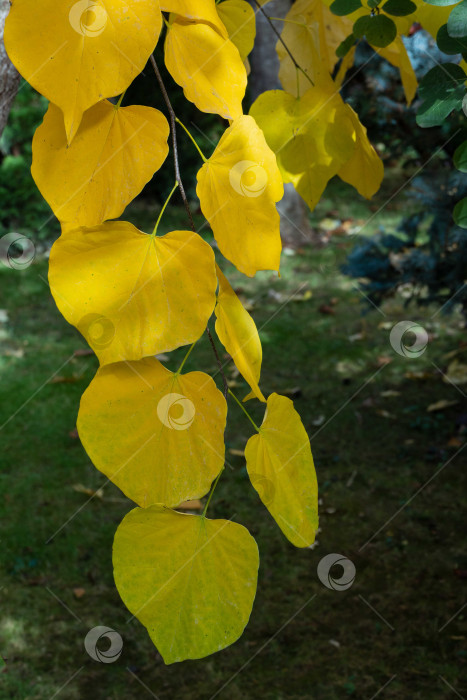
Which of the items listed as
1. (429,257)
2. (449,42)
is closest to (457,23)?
(449,42)

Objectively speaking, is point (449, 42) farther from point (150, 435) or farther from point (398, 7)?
point (150, 435)

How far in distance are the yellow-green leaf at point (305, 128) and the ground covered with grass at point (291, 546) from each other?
5.78 feet

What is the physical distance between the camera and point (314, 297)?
4.88 metres

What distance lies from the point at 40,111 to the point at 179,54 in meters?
5.72

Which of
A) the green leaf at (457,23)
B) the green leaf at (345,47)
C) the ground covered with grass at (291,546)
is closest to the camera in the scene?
the green leaf at (457,23)

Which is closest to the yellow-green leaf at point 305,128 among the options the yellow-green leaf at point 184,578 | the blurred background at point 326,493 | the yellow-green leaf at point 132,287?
the yellow-green leaf at point 132,287

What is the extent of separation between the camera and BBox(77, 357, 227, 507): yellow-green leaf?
1.65 feet

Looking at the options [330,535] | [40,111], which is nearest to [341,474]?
[330,535]

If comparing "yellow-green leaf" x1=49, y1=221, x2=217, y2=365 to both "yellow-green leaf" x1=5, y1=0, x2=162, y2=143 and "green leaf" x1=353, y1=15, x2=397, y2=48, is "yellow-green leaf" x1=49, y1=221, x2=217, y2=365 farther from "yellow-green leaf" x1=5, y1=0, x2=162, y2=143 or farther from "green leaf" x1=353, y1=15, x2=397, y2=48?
"green leaf" x1=353, y1=15, x2=397, y2=48

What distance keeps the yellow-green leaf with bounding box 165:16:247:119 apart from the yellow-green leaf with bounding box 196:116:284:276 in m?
0.02

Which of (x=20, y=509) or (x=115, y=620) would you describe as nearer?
(x=115, y=620)

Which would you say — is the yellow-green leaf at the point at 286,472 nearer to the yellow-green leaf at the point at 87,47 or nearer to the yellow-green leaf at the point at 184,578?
the yellow-green leaf at the point at 184,578

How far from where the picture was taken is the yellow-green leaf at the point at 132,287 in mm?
500

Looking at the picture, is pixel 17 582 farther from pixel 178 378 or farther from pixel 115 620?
pixel 178 378
